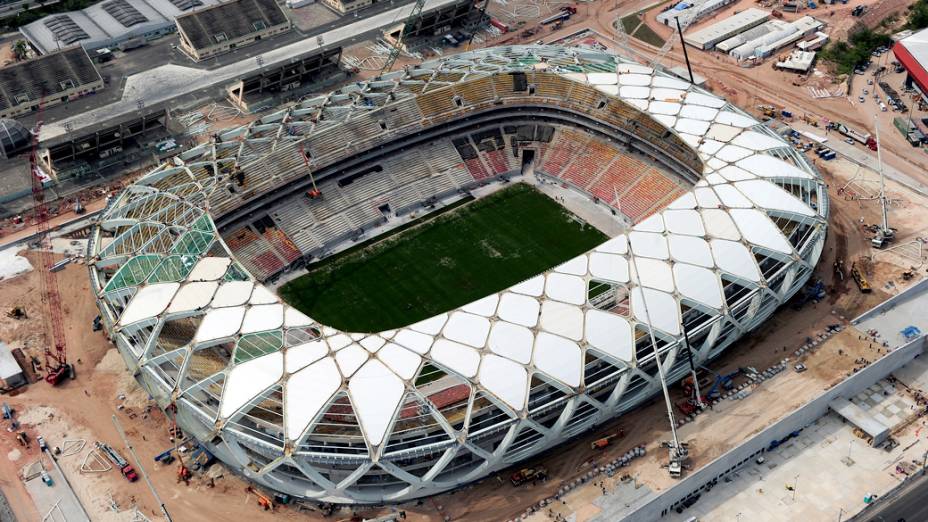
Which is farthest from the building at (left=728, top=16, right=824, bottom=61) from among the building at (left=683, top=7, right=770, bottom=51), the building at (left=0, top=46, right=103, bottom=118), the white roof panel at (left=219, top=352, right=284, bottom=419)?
the building at (left=0, top=46, right=103, bottom=118)

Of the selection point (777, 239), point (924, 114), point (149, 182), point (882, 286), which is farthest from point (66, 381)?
point (924, 114)

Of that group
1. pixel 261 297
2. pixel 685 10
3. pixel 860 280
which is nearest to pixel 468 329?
pixel 261 297

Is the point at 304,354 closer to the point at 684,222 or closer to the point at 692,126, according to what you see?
the point at 684,222

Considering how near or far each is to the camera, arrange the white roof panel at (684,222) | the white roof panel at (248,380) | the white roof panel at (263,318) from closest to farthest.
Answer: the white roof panel at (248,380) → the white roof panel at (263,318) → the white roof panel at (684,222)

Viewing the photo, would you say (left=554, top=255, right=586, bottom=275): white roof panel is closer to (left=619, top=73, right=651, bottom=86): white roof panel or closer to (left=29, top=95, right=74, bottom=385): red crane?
(left=619, top=73, right=651, bottom=86): white roof panel

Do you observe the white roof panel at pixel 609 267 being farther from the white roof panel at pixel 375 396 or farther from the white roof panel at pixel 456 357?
the white roof panel at pixel 375 396

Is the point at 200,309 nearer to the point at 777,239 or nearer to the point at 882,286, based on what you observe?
the point at 777,239

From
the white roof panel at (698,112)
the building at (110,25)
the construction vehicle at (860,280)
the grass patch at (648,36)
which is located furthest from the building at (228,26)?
the construction vehicle at (860,280)
